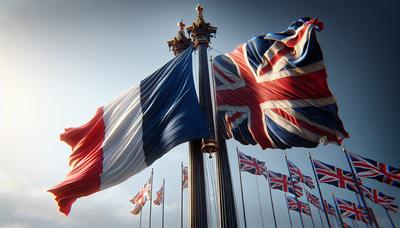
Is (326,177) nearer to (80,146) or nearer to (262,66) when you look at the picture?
(262,66)

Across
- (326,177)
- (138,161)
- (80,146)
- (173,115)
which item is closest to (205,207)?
(138,161)

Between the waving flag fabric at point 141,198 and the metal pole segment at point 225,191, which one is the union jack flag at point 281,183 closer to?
the waving flag fabric at point 141,198

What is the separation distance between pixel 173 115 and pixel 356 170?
15.2 meters

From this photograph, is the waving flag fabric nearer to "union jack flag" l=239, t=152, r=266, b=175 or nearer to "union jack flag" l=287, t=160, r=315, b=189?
"union jack flag" l=239, t=152, r=266, b=175

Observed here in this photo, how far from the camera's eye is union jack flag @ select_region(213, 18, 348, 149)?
1005 cm

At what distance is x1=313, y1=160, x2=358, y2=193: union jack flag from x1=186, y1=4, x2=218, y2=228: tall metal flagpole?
41.1ft

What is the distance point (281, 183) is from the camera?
84.4 feet

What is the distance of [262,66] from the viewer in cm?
1217

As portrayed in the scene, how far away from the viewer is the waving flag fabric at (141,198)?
938 inches

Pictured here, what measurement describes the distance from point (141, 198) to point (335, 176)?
57.1 feet

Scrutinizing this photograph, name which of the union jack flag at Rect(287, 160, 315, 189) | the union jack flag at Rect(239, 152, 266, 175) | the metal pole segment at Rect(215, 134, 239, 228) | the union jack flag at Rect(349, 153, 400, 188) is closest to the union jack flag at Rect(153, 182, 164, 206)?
the union jack flag at Rect(239, 152, 266, 175)

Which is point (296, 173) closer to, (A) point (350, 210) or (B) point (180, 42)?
(A) point (350, 210)

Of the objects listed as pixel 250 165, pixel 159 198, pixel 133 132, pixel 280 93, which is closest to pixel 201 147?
pixel 133 132

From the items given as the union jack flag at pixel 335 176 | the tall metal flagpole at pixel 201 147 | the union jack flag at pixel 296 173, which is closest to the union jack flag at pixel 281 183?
the union jack flag at pixel 296 173
